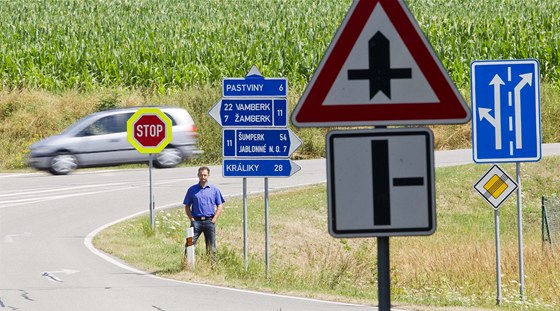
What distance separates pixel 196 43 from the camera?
46.6 m

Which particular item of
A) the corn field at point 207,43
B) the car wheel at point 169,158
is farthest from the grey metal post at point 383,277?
the corn field at point 207,43

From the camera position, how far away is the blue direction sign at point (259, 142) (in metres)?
17.8

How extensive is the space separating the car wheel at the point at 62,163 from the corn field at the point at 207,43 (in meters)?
8.58

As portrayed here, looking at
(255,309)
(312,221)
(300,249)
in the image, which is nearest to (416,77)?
(255,309)

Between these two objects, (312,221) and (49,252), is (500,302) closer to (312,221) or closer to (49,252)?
(49,252)

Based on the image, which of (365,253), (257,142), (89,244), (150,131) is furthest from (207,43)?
(257,142)

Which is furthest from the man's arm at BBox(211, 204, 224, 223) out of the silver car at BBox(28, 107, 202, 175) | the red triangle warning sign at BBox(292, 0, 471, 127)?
the silver car at BBox(28, 107, 202, 175)

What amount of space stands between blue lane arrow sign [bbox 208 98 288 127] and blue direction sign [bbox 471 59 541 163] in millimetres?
4743

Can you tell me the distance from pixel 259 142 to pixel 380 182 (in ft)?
41.8

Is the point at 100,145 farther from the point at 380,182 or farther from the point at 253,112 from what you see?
the point at 380,182

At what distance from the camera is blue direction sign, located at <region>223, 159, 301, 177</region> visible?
1777cm

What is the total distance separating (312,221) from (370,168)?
20853 millimetres

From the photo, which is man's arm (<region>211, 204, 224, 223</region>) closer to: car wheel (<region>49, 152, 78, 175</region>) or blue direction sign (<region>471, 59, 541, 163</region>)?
blue direction sign (<region>471, 59, 541, 163</region>)

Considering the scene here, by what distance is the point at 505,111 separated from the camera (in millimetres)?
13539
